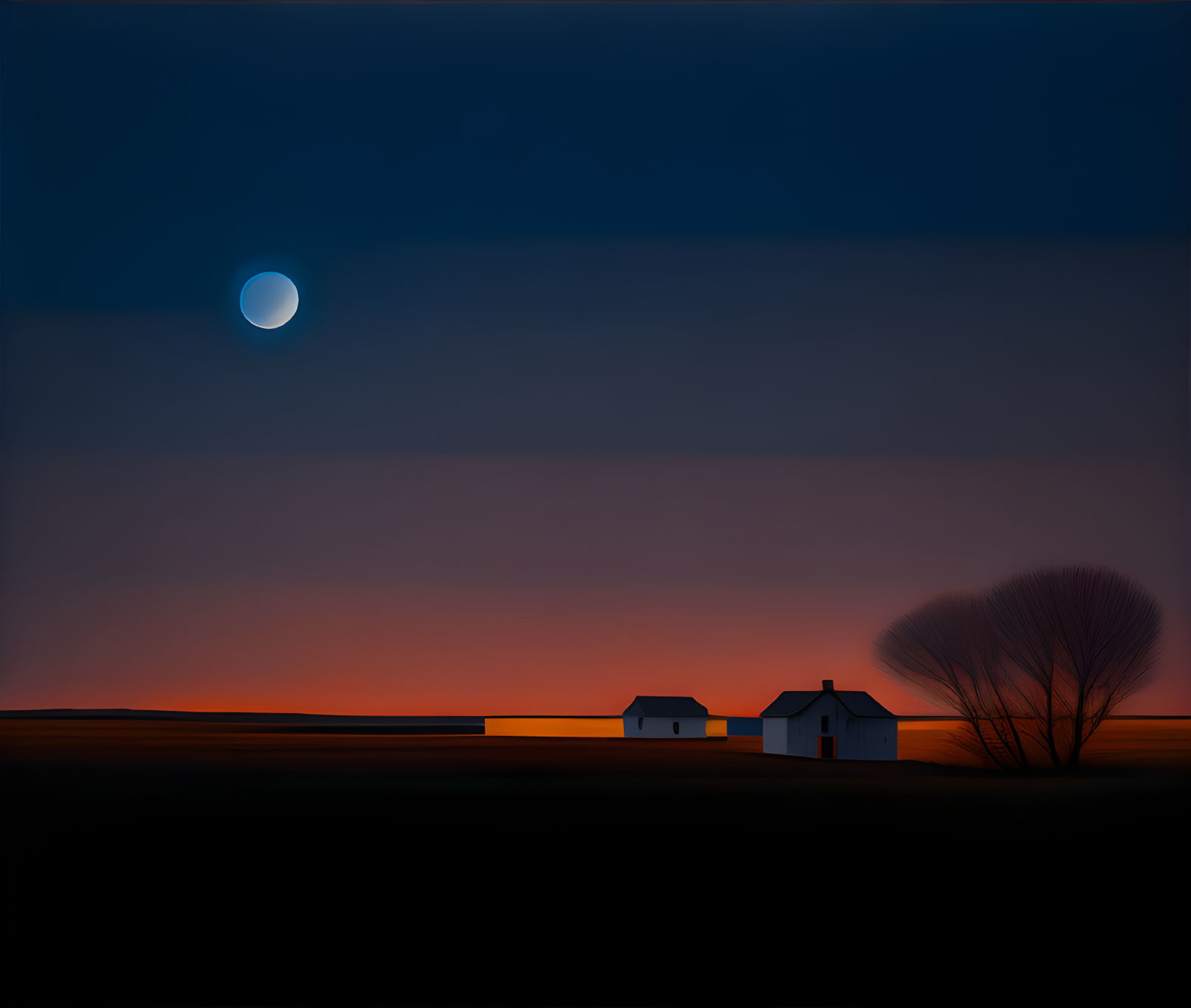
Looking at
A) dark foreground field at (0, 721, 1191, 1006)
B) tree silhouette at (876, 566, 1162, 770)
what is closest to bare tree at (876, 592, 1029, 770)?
tree silhouette at (876, 566, 1162, 770)

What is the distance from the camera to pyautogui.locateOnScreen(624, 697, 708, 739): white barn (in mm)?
51594

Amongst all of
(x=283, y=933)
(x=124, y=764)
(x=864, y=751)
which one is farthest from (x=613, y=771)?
(x=283, y=933)

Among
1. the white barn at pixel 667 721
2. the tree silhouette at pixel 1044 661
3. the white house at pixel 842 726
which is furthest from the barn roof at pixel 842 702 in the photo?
the white barn at pixel 667 721

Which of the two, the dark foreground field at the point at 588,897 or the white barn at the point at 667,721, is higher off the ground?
the white barn at the point at 667,721

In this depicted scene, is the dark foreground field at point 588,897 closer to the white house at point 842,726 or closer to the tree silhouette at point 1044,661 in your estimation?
the tree silhouette at point 1044,661

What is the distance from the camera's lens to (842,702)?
35.8 meters

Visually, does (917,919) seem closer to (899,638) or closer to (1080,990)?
(1080,990)

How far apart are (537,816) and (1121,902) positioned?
929 centimetres

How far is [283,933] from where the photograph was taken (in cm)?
998

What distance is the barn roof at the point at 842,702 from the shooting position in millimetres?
35656

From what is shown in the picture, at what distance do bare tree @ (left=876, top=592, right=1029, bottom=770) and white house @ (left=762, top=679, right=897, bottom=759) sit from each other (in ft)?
8.60

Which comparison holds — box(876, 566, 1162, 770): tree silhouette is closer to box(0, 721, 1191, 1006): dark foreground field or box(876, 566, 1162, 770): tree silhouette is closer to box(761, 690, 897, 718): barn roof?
box(761, 690, 897, 718): barn roof

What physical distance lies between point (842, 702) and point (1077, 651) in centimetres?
801

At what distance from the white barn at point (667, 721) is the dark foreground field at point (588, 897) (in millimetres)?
30378
